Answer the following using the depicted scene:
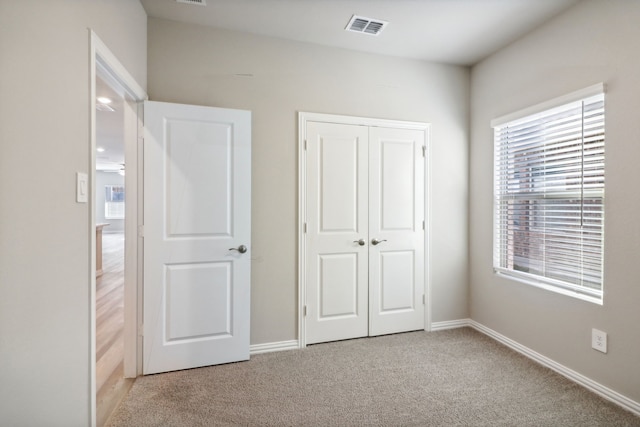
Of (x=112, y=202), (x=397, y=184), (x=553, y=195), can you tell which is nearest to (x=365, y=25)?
(x=397, y=184)

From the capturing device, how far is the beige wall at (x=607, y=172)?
6.43ft

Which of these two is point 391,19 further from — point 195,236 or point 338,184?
point 195,236

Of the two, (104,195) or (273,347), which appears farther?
(104,195)

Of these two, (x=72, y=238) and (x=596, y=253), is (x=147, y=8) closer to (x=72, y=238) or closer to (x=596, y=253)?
(x=72, y=238)

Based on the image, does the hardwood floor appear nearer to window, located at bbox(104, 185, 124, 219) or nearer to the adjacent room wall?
the adjacent room wall

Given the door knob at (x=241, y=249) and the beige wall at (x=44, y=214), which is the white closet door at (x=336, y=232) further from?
the beige wall at (x=44, y=214)

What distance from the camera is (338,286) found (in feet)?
9.60

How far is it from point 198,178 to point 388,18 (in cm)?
194

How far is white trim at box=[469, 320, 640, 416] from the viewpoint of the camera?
6.46 feet

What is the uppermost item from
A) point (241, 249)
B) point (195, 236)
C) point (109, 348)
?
point (195, 236)

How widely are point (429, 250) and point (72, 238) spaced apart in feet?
9.39

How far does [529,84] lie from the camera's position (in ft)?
8.67

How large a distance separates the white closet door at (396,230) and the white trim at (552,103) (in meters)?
0.72

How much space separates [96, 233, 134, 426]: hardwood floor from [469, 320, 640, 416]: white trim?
3.10 m
